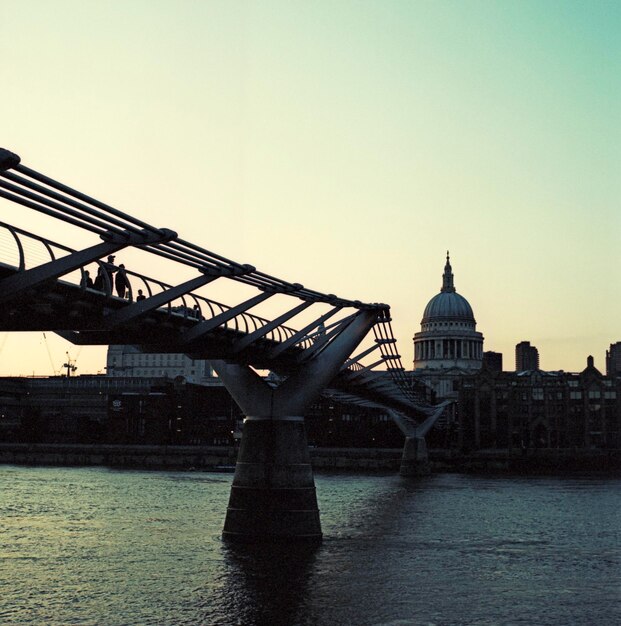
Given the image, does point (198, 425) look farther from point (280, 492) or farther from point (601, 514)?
point (280, 492)

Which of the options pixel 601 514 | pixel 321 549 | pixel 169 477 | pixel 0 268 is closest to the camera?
pixel 0 268

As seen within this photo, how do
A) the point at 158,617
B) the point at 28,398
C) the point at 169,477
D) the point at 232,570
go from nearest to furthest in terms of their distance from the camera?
the point at 158,617 → the point at 232,570 → the point at 169,477 → the point at 28,398

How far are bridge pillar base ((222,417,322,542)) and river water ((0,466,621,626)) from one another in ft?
4.15

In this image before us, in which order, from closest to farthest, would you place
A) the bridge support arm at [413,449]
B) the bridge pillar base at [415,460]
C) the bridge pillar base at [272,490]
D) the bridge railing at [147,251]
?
the bridge railing at [147,251] → the bridge pillar base at [272,490] → the bridge pillar base at [415,460] → the bridge support arm at [413,449]

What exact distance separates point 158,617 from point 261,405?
1704 cm

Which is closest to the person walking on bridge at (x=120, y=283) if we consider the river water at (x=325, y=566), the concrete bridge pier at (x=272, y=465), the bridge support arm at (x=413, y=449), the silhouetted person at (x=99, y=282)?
the silhouetted person at (x=99, y=282)

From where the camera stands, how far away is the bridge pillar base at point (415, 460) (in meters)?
117

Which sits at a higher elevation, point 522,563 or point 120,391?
point 120,391

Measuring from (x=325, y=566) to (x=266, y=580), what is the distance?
4.13m

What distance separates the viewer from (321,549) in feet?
141

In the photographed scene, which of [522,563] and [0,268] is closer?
[0,268]

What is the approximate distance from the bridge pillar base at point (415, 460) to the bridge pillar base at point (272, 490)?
73700 millimetres

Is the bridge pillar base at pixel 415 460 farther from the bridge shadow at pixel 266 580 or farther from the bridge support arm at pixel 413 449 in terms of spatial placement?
the bridge shadow at pixel 266 580

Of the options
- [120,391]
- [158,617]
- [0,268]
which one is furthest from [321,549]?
[120,391]
